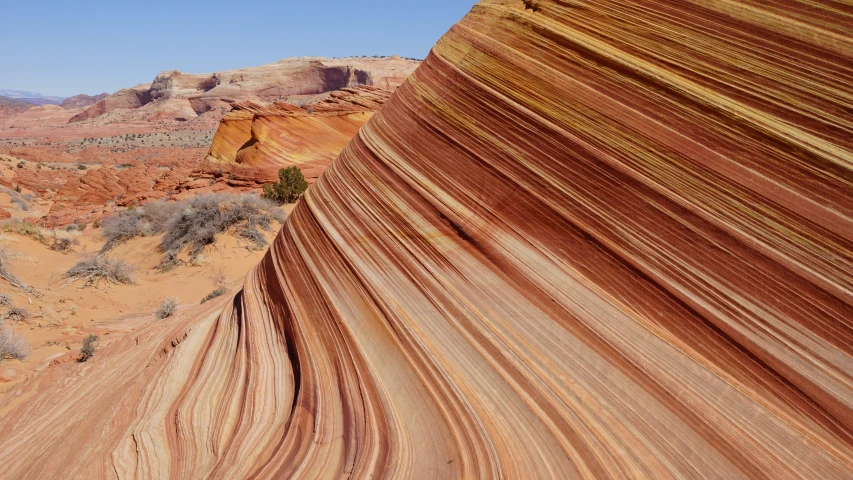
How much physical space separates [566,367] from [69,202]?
→ 2330 cm

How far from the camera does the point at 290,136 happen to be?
19.2 metres

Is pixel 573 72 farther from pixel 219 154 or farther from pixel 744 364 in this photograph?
pixel 219 154

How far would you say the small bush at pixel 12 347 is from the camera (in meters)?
5.71

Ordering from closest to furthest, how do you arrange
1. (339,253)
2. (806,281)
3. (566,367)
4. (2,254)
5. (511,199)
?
(806,281), (566,367), (511,199), (339,253), (2,254)

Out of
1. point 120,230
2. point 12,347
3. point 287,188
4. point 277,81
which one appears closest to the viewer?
point 12,347

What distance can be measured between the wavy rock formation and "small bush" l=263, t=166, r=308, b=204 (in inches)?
104

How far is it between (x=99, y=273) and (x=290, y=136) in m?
11.3

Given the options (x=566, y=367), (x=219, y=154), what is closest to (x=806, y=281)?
(x=566, y=367)

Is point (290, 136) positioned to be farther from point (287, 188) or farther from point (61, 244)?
point (61, 244)

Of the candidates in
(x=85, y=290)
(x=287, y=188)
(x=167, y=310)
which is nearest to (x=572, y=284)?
(x=167, y=310)

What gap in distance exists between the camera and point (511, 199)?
267cm

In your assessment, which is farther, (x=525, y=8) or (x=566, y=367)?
(x=525, y=8)

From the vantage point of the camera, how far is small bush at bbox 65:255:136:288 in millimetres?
8875

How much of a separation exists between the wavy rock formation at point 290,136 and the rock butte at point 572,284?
47.9 ft
